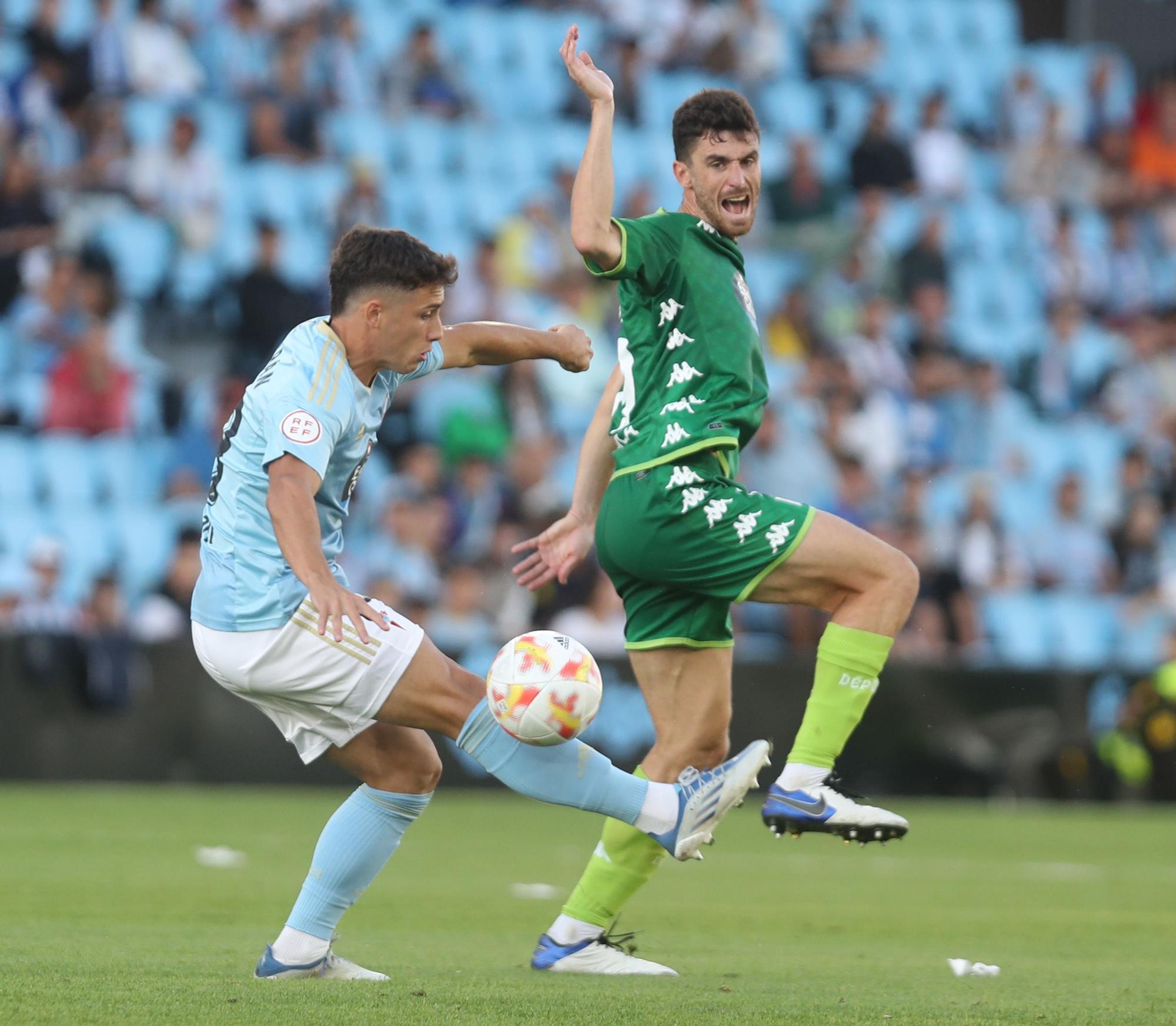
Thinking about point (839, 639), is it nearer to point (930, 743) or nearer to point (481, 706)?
point (481, 706)

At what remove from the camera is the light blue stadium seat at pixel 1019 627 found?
16.5m

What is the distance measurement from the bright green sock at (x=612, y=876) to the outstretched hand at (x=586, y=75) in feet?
7.39

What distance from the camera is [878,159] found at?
19.3m

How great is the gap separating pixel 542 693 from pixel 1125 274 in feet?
52.8

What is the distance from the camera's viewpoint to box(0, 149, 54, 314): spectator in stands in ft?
47.2

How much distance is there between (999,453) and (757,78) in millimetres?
4860

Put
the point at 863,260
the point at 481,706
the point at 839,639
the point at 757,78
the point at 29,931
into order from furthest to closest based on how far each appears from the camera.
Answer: the point at 757,78 → the point at 863,260 → the point at 29,931 → the point at 839,639 → the point at 481,706

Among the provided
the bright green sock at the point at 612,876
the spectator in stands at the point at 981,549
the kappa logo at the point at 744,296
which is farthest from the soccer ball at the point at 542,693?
the spectator in stands at the point at 981,549

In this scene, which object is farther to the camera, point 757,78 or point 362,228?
point 757,78

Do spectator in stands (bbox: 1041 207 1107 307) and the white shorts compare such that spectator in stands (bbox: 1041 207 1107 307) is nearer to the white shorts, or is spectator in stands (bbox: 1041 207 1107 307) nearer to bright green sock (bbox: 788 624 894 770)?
bright green sock (bbox: 788 624 894 770)

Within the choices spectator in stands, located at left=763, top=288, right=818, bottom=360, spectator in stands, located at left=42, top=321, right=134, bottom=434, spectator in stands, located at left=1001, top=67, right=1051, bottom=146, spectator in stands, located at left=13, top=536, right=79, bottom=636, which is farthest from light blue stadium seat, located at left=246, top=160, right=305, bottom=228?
spectator in stands, located at left=1001, top=67, right=1051, bottom=146

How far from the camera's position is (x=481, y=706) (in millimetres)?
5387

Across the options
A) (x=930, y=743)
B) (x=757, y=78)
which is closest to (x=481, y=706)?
(x=930, y=743)

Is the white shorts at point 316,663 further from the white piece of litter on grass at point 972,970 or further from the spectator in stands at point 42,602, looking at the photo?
the spectator in stands at point 42,602
